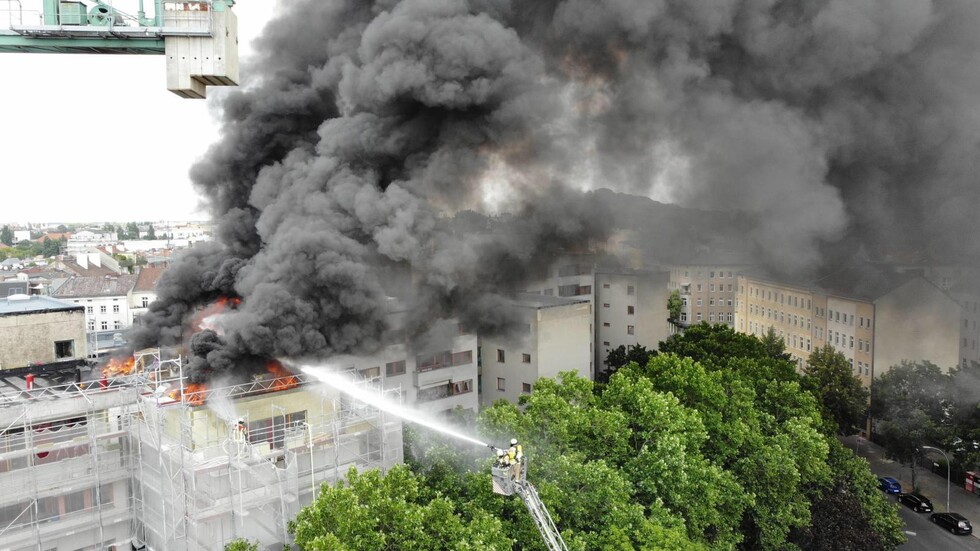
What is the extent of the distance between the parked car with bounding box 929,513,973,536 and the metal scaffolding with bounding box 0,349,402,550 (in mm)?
21437

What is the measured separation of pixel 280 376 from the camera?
20.4m

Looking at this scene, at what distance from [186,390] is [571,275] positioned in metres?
25.2

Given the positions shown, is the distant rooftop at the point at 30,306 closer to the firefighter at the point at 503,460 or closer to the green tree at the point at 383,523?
the green tree at the point at 383,523

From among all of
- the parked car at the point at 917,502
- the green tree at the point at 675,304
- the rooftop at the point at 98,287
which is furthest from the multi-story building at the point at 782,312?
the rooftop at the point at 98,287

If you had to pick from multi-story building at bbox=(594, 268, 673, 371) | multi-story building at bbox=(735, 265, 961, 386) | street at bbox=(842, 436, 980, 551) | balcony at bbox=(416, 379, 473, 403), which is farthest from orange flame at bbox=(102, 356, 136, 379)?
multi-story building at bbox=(735, 265, 961, 386)

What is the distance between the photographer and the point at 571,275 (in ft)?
133

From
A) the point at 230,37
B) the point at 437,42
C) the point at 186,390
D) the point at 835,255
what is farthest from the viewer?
the point at 835,255

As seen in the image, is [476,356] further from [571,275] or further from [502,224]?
[571,275]

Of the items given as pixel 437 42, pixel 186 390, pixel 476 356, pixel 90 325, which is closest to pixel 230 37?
pixel 437 42

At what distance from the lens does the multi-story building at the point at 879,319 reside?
35094mm

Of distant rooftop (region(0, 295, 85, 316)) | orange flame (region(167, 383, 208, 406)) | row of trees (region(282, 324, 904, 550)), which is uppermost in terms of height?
distant rooftop (region(0, 295, 85, 316))

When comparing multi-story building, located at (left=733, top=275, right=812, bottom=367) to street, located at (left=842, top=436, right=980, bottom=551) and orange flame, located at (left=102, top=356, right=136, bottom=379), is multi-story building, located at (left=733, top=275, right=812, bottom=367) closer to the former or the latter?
street, located at (left=842, top=436, right=980, bottom=551)

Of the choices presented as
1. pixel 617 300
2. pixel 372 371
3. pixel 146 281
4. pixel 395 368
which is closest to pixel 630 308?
pixel 617 300

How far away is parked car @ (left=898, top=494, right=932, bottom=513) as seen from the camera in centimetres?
2850
